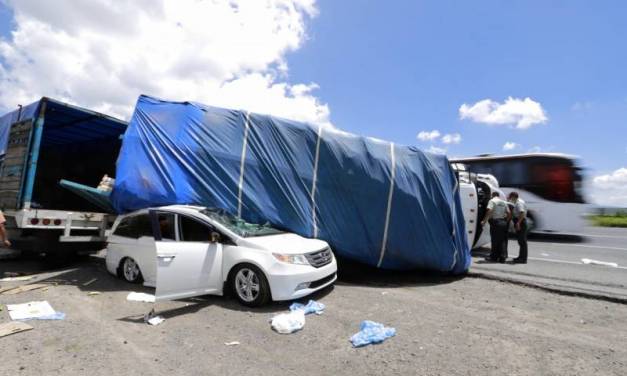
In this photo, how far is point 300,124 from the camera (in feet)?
23.4

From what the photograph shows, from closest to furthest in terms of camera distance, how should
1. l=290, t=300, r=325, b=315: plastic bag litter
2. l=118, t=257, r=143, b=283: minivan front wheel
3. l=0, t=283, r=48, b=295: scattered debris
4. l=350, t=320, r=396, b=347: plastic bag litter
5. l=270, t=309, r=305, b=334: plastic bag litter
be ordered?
1. l=350, t=320, r=396, b=347: plastic bag litter
2. l=270, t=309, r=305, b=334: plastic bag litter
3. l=290, t=300, r=325, b=315: plastic bag litter
4. l=0, t=283, r=48, b=295: scattered debris
5. l=118, t=257, r=143, b=283: minivan front wheel

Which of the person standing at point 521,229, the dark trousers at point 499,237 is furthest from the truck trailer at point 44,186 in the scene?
the person standing at point 521,229

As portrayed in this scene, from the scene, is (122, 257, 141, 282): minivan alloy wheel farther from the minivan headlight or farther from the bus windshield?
the bus windshield

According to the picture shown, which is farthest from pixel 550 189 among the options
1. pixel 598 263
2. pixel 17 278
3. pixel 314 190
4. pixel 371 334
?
pixel 17 278

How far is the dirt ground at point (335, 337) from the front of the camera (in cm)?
340

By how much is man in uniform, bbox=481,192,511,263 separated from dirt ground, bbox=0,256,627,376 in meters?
2.71

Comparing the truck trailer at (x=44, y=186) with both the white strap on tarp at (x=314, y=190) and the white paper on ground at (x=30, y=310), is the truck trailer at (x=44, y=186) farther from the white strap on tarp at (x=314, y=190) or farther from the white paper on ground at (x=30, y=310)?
the white strap on tarp at (x=314, y=190)

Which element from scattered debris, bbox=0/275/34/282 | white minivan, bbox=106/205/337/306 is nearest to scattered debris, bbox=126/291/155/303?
white minivan, bbox=106/205/337/306

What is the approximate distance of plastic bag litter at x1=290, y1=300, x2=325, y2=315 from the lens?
15.9ft

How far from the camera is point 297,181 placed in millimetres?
6863

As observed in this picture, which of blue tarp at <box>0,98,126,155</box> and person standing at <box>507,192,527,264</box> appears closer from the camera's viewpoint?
blue tarp at <box>0,98,126,155</box>

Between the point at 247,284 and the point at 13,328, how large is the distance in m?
2.65

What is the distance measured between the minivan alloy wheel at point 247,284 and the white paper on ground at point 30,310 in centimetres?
231

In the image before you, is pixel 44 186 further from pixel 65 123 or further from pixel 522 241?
pixel 522 241
